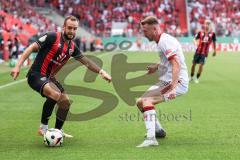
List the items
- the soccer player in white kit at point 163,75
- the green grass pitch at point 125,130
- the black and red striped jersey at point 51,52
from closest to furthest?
1. the green grass pitch at point 125,130
2. the soccer player in white kit at point 163,75
3. the black and red striped jersey at point 51,52

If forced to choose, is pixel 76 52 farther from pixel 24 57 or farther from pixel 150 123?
pixel 150 123

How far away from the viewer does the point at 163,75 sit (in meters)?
9.34

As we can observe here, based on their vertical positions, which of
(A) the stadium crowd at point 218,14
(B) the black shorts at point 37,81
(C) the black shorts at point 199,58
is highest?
(B) the black shorts at point 37,81

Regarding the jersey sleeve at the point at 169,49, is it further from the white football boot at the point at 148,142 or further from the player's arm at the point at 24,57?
the player's arm at the point at 24,57

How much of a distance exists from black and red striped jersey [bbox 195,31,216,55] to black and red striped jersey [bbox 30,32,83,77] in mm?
11952

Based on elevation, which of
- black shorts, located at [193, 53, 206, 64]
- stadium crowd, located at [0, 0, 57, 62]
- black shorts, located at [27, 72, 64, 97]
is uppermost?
black shorts, located at [27, 72, 64, 97]

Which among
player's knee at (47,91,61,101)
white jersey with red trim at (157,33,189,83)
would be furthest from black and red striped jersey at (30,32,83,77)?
white jersey with red trim at (157,33,189,83)

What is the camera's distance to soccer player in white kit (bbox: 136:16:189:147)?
8.68m

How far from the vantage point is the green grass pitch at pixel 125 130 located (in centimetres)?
827

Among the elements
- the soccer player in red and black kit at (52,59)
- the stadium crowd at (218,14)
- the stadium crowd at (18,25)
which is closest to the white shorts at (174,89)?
the soccer player in red and black kit at (52,59)

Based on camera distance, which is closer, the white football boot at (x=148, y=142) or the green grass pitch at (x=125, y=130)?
the green grass pitch at (x=125, y=130)

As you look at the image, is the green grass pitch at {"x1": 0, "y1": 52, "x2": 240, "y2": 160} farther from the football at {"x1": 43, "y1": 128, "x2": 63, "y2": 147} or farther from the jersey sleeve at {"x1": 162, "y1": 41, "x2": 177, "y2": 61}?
the jersey sleeve at {"x1": 162, "y1": 41, "x2": 177, "y2": 61}

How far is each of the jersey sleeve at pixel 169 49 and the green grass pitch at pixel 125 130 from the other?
4.71 ft

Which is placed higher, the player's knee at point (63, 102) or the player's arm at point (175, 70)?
the player's arm at point (175, 70)
